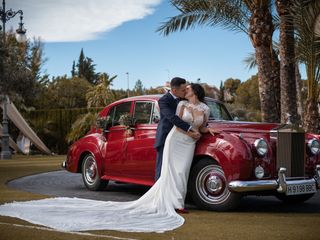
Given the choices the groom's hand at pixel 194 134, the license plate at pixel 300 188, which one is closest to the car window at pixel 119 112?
the groom's hand at pixel 194 134

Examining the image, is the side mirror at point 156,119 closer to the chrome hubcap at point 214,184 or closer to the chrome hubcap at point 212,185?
the chrome hubcap at point 212,185

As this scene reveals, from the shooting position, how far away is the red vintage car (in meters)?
7.32

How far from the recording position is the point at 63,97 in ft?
153

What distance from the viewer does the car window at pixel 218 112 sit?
8.91m

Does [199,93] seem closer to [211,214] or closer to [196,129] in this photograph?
[196,129]

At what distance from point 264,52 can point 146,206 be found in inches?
274

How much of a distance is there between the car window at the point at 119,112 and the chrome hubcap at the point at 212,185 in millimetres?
2175

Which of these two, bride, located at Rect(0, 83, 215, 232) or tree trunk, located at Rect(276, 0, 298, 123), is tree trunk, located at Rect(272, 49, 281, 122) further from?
bride, located at Rect(0, 83, 215, 232)

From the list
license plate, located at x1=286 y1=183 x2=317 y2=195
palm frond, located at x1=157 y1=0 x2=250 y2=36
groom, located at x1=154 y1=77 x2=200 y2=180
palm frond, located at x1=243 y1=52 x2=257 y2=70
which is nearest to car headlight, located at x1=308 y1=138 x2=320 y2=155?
license plate, located at x1=286 y1=183 x2=317 y2=195

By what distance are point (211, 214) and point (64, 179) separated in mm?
6191

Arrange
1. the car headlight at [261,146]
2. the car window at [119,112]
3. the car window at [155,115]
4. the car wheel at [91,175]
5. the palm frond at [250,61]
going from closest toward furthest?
the car headlight at [261,146] → the car window at [155,115] → the car window at [119,112] → the car wheel at [91,175] → the palm frond at [250,61]

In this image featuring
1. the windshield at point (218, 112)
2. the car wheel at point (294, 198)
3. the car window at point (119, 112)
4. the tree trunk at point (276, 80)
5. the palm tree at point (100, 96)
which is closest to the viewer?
the car wheel at point (294, 198)

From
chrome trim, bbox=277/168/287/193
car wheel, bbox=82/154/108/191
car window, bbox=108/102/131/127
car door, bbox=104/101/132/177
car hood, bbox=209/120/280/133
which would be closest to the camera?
chrome trim, bbox=277/168/287/193

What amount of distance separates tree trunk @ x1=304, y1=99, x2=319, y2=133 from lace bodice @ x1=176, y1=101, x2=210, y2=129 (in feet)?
23.9
